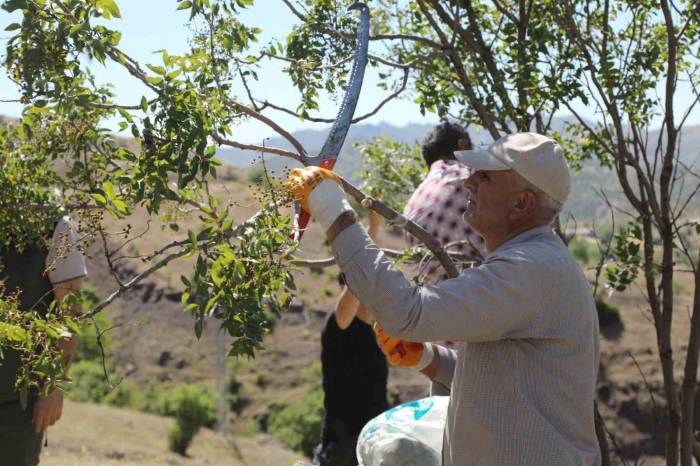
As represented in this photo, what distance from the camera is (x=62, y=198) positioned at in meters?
3.46

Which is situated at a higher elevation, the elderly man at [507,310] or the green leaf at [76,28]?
the green leaf at [76,28]

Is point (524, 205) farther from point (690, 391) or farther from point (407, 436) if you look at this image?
point (690, 391)

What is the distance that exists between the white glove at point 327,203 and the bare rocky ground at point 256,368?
51.5 ft

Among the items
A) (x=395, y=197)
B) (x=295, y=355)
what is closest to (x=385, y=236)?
(x=295, y=355)

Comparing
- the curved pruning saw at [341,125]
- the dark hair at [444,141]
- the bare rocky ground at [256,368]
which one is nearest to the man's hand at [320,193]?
the curved pruning saw at [341,125]

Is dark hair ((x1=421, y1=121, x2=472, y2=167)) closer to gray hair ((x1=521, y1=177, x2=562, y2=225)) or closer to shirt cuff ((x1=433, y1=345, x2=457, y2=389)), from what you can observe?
shirt cuff ((x1=433, y1=345, x2=457, y2=389))

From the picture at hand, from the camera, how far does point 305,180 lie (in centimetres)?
214

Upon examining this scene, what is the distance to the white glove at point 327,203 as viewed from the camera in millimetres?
2092

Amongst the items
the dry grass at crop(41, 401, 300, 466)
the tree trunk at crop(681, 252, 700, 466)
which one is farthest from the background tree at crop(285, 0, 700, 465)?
the dry grass at crop(41, 401, 300, 466)

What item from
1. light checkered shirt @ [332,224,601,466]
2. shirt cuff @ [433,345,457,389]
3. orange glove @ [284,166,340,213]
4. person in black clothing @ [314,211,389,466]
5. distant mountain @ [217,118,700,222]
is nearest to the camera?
light checkered shirt @ [332,224,601,466]

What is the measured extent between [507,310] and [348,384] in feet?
8.27

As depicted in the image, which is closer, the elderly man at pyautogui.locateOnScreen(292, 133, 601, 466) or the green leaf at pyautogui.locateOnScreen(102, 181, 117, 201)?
the elderly man at pyautogui.locateOnScreen(292, 133, 601, 466)

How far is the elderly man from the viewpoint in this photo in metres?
2.00

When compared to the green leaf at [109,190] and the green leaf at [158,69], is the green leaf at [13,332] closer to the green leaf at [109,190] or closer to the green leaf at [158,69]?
the green leaf at [109,190]
